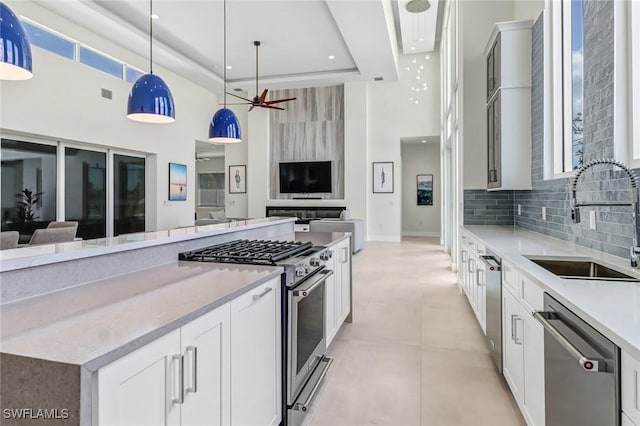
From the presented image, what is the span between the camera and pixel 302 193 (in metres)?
10.6

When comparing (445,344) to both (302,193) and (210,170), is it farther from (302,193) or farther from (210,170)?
(210,170)

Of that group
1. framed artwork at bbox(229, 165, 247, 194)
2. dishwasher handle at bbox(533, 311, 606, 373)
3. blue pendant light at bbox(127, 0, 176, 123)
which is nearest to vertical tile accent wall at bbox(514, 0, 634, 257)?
dishwasher handle at bbox(533, 311, 606, 373)

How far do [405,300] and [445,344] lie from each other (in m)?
1.27

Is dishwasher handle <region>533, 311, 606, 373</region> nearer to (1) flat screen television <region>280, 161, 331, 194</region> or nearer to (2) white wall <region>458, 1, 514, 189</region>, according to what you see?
(2) white wall <region>458, 1, 514, 189</region>

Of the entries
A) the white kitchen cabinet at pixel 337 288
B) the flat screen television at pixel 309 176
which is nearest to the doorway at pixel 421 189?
the flat screen television at pixel 309 176

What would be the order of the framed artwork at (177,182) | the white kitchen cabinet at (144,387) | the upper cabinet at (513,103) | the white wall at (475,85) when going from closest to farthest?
the white kitchen cabinet at (144,387)
the upper cabinet at (513,103)
the white wall at (475,85)
the framed artwork at (177,182)

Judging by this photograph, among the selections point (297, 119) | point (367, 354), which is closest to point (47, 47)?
point (297, 119)

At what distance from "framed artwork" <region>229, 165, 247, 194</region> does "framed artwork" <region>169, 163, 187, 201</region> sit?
7.53ft

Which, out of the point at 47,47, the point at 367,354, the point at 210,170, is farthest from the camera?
the point at 210,170

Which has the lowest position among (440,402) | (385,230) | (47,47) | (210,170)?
(440,402)

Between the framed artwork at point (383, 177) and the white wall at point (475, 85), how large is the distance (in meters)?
5.52

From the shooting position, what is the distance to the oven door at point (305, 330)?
6.11ft

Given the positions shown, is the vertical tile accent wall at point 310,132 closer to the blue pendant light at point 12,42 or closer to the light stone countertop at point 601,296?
the light stone countertop at point 601,296

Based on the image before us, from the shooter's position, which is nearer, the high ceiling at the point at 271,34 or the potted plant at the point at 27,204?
the potted plant at the point at 27,204
